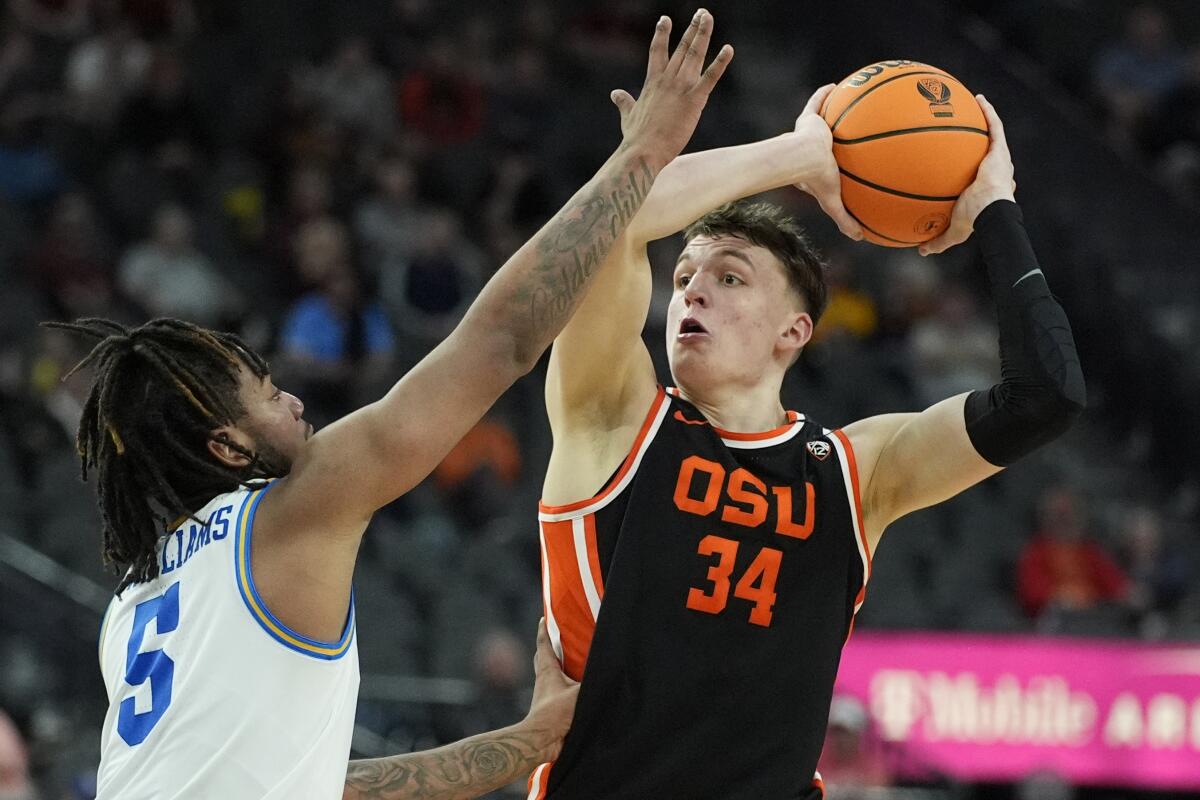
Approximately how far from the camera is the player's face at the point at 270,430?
3295mm

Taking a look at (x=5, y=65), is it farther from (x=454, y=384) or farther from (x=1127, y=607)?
(x=454, y=384)

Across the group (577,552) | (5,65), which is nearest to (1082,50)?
(5,65)

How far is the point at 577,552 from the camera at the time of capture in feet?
12.7

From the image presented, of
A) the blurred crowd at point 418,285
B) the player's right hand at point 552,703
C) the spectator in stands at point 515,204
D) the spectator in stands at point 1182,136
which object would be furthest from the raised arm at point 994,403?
the spectator in stands at point 1182,136

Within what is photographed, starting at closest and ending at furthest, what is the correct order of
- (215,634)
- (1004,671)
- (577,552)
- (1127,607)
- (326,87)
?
(215,634)
(577,552)
(1004,671)
(1127,607)
(326,87)

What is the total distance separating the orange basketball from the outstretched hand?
0.02 meters

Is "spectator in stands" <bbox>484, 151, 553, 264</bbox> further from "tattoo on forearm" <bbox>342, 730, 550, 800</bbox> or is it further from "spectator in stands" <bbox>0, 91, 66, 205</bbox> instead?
"tattoo on forearm" <bbox>342, 730, 550, 800</bbox>

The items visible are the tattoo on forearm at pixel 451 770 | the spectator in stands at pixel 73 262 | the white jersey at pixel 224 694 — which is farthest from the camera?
the spectator in stands at pixel 73 262

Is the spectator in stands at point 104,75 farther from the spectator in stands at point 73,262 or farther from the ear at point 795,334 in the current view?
the ear at point 795,334

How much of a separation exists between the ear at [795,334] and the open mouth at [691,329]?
0.23 metres

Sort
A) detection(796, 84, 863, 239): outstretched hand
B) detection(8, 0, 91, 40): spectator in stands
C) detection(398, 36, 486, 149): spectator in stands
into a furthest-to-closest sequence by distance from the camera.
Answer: detection(398, 36, 486, 149): spectator in stands
detection(8, 0, 91, 40): spectator in stands
detection(796, 84, 863, 239): outstretched hand

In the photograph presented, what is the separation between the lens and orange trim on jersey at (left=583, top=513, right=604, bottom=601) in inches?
151

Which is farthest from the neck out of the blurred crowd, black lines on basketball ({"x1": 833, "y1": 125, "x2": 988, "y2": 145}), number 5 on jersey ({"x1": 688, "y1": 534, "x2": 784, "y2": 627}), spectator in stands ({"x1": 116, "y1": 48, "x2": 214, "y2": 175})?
spectator in stands ({"x1": 116, "y1": 48, "x2": 214, "y2": 175})

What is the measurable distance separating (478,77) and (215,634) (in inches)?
436
